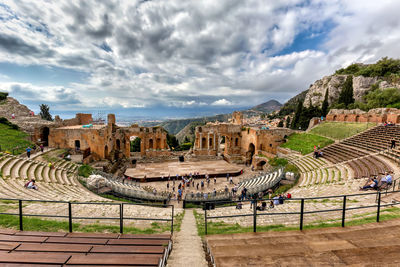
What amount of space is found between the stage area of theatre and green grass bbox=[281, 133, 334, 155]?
9.35 metres

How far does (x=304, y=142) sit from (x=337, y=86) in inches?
2142

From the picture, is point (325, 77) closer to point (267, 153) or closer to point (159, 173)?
point (267, 153)

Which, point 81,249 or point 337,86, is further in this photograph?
point 337,86

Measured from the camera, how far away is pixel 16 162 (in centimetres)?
1659

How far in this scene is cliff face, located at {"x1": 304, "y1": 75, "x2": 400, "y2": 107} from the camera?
52.5m

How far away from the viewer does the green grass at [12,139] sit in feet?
64.8

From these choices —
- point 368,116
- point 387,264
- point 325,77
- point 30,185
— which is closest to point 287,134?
point 368,116

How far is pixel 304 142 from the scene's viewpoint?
95.0ft

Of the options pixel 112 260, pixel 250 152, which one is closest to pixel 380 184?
pixel 112 260

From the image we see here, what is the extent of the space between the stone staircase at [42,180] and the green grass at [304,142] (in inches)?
1046

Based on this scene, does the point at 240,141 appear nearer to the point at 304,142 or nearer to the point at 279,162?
the point at 304,142

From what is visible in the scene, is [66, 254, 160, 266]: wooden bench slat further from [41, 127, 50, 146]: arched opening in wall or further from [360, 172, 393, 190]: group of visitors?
[41, 127, 50, 146]: arched opening in wall

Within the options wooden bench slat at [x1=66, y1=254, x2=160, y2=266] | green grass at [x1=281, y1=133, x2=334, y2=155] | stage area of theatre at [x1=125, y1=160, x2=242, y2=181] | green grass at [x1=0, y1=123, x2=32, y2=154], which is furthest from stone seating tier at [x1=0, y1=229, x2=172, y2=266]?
green grass at [x1=281, y1=133, x2=334, y2=155]

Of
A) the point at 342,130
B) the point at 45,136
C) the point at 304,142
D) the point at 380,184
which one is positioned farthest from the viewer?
the point at 304,142
